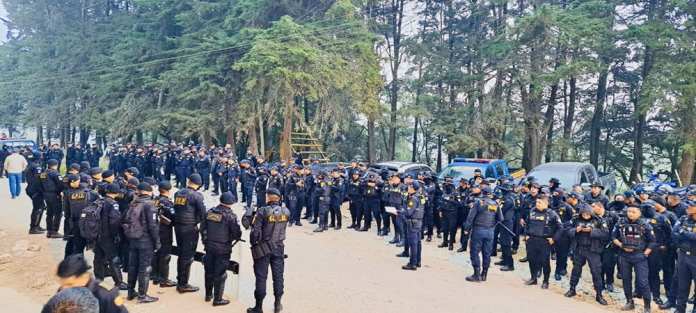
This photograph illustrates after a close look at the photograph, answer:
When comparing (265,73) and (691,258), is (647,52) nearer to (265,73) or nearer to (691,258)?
(265,73)

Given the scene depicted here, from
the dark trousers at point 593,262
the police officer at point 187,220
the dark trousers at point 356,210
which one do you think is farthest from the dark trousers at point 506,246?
the police officer at point 187,220

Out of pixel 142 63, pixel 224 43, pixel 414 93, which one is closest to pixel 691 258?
pixel 224 43

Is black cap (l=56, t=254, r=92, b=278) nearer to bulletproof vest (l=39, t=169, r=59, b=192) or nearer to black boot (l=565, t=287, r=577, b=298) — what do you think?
black boot (l=565, t=287, r=577, b=298)

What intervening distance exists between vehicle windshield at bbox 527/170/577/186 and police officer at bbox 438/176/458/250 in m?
3.36

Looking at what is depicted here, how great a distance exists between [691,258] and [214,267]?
271 inches

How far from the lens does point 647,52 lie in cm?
2253

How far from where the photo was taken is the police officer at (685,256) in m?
7.29

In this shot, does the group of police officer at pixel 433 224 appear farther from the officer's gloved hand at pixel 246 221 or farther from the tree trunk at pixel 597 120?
the tree trunk at pixel 597 120

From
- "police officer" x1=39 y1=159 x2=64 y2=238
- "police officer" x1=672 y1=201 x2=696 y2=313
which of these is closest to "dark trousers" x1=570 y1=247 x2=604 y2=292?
"police officer" x1=672 y1=201 x2=696 y2=313

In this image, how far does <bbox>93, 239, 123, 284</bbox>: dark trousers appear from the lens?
24.0 ft

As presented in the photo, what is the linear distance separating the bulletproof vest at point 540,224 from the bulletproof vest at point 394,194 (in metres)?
3.13

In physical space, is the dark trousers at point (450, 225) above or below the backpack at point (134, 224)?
below

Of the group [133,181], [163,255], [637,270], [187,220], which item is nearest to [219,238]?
[187,220]

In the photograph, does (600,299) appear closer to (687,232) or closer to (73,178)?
(687,232)
